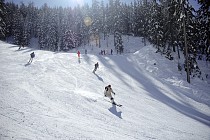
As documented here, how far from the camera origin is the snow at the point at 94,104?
10789 mm

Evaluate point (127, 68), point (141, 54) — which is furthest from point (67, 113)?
point (141, 54)

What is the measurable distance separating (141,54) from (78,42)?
60.7 meters

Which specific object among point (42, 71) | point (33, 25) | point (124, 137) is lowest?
point (124, 137)

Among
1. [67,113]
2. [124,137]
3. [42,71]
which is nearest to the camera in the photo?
[124,137]

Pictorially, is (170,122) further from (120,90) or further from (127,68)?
(127,68)

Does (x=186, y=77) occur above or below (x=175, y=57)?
below

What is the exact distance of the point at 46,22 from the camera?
106688mm

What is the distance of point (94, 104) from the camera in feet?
51.6

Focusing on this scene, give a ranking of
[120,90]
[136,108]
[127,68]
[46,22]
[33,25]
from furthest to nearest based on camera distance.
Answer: [33,25] → [46,22] → [127,68] → [120,90] → [136,108]

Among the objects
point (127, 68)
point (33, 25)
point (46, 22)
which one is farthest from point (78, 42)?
point (127, 68)

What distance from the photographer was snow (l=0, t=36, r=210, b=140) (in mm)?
10789

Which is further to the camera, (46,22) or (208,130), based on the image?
(46,22)

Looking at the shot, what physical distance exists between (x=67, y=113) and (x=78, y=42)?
87.6m

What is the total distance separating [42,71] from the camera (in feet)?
81.6
